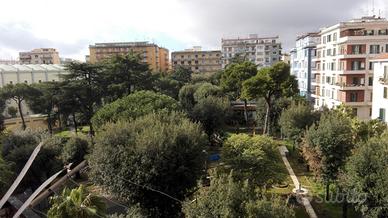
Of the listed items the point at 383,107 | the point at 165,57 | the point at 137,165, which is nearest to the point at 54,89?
the point at 137,165

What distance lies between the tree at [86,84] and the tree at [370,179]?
31.4m

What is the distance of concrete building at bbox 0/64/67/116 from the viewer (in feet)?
210

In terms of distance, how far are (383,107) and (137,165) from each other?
26531mm

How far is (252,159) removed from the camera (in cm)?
1967

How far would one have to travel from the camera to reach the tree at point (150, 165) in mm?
17312

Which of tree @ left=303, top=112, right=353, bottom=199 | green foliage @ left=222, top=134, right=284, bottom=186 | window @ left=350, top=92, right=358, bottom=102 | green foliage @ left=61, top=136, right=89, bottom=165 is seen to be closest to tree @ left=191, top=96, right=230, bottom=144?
green foliage @ left=61, top=136, right=89, bottom=165

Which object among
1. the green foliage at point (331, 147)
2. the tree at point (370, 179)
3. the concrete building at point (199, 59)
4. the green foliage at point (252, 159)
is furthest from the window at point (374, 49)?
the concrete building at point (199, 59)

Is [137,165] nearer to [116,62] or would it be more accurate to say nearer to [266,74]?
[266,74]

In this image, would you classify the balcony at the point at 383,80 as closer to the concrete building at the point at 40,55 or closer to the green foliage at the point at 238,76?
the green foliage at the point at 238,76

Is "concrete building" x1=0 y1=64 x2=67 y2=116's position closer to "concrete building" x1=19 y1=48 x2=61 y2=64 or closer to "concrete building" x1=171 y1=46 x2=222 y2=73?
"concrete building" x1=171 y1=46 x2=222 y2=73

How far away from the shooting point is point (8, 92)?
4912 cm

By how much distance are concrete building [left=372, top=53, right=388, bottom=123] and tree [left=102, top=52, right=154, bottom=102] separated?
2827 cm

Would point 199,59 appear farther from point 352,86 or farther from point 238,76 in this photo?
point 352,86

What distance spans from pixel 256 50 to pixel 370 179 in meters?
96.5
